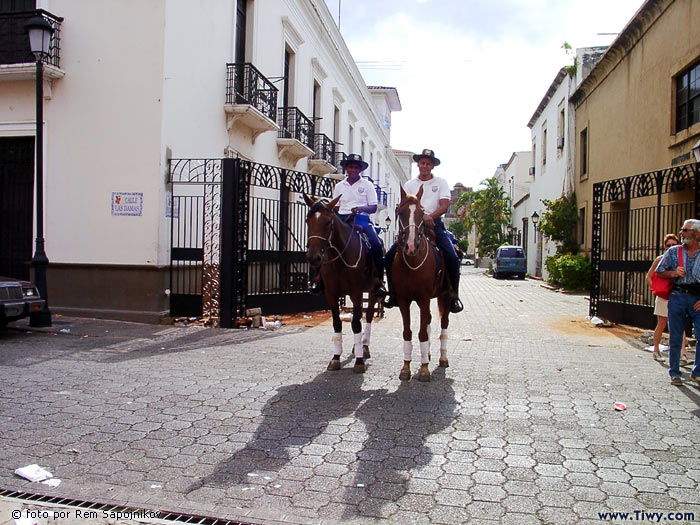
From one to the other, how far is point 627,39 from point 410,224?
1409 cm

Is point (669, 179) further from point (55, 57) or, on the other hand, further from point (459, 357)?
point (55, 57)

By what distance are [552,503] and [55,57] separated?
11.8 metres

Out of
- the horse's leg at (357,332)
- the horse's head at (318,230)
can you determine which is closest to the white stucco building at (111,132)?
the horse's leg at (357,332)

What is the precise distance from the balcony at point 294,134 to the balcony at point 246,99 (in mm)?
2520

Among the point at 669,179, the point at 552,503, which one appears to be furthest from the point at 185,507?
the point at 669,179

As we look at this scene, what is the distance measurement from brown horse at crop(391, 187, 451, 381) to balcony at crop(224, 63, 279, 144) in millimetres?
8316

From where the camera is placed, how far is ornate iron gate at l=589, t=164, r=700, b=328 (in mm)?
10062

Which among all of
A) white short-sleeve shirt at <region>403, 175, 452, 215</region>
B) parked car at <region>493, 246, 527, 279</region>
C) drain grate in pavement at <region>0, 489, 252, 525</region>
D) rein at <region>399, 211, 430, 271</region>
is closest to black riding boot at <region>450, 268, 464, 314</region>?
rein at <region>399, 211, 430, 271</region>

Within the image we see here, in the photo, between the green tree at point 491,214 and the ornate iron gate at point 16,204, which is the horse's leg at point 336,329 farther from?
the green tree at point 491,214

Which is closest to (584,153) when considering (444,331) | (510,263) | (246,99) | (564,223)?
(564,223)

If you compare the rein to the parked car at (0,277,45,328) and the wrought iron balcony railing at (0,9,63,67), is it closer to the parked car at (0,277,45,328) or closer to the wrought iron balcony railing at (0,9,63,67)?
the parked car at (0,277,45,328)

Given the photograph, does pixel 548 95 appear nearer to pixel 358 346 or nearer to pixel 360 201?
pixel 360 201

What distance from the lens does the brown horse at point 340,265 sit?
20.4 feet

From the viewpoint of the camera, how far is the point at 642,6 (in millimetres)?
14523
